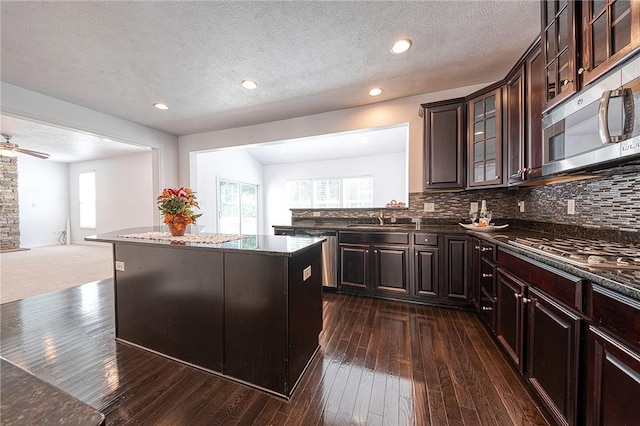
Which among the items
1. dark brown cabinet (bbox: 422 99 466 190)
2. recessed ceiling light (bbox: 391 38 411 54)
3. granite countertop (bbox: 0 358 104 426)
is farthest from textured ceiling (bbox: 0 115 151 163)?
dark brown cabinet (bbox: 422 99 466 190)

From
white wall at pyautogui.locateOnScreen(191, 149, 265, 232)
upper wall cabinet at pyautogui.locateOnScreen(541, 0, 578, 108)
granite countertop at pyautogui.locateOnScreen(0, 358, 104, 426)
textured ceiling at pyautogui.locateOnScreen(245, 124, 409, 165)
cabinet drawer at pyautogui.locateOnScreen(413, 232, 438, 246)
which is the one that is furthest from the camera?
textured ceiling at pyautogui.locateOnScreen(245, 124, 409, 165)

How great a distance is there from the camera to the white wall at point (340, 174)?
6781mm

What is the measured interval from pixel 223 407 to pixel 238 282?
72 cm

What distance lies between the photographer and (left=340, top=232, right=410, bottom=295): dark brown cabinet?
292 centimetres

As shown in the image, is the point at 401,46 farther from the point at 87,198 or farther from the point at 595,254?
the point at 87,198

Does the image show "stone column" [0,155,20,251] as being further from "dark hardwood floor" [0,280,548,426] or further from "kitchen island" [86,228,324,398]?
"kitchen island" [86,228,324,398]

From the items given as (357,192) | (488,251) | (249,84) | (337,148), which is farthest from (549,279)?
(357,192)

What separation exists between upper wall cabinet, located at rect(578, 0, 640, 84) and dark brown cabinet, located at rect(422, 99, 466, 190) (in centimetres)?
152

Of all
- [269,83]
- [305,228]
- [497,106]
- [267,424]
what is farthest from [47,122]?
[497,106]

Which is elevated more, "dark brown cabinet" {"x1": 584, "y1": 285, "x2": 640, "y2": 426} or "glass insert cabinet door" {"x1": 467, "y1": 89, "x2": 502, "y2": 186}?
"glass insert cabinet door" {"x1": 467, "y1": 89, "x2": 502, "y2": 186}

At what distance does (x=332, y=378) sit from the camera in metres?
1.70

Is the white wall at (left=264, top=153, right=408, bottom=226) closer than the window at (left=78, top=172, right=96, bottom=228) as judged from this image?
Yes

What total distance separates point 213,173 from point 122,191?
275 cm

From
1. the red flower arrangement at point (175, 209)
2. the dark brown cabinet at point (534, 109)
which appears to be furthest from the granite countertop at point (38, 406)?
the dark brown cabinet at point (534, 109)
